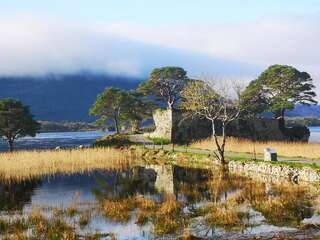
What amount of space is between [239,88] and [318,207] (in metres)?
30.6

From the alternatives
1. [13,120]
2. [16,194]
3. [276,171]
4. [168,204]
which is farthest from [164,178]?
[13,120]

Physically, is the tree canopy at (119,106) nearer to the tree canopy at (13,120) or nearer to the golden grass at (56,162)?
the tree canopy at (13,120)

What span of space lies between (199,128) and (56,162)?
26.7 m

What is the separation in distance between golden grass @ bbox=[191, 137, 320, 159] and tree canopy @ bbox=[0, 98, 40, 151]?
27.9 metres

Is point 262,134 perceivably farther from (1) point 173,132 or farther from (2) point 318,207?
(2) point 318,207

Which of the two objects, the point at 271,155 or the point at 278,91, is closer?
the point at 271,155

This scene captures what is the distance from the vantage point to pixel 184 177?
38938 mm

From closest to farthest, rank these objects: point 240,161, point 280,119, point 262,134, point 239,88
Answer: point 240,161 < point 239,88 < point 262,134 < point 280,119

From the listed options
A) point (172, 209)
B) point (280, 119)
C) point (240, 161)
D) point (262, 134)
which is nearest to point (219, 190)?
point (172, 209)

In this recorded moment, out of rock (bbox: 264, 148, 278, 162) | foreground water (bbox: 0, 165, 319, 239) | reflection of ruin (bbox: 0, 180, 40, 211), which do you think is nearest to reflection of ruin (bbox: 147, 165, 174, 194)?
foreground water (bbox: 0, 165, 319, 239)

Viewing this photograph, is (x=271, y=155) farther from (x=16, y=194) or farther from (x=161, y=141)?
(x=161, y=141)

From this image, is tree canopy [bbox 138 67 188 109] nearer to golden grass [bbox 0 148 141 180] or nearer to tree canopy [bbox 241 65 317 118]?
tree canopy [bbox 241 65 317 118]

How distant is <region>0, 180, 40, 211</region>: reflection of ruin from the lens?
91.3ft

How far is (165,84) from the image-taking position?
95312mm
